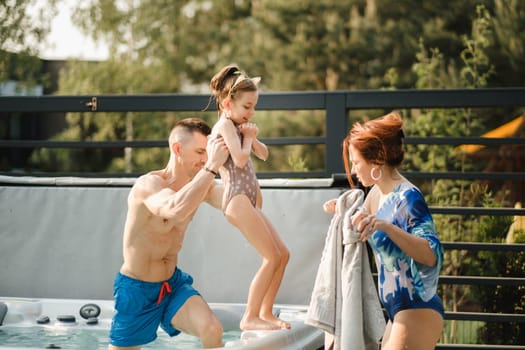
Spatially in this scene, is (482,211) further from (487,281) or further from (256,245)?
(256,245)

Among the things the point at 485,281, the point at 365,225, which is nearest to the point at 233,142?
the point at 365,225

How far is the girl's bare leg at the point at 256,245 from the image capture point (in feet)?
13.4

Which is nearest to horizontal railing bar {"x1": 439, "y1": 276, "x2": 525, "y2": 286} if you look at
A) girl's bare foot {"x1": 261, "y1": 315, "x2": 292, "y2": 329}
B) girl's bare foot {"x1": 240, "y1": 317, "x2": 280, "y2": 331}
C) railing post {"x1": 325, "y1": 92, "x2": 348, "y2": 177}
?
railing post {"x1": 325, "y1": 92, "x2": 348, "y2": 177}

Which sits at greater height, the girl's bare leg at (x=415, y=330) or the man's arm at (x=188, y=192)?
the man's arm at (x=188, y=192)

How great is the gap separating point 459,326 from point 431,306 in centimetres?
327

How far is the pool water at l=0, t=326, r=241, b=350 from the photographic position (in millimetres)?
4773

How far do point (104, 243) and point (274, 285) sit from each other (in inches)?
63.3

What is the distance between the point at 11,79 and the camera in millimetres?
20250

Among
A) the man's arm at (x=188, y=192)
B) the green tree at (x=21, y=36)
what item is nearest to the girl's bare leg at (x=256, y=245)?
the man's arm at (x=188, y=192)

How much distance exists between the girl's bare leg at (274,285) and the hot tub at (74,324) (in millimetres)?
189

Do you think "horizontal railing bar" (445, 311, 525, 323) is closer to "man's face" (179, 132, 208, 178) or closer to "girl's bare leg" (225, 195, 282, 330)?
"girl's bare leg" (225, 195, 282, 330)

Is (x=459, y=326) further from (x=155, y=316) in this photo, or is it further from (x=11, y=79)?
(x=11, y=79)

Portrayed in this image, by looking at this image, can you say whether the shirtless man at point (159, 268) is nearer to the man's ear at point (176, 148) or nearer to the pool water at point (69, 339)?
the man's ear at point (176, 148)

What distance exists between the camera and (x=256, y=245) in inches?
163
